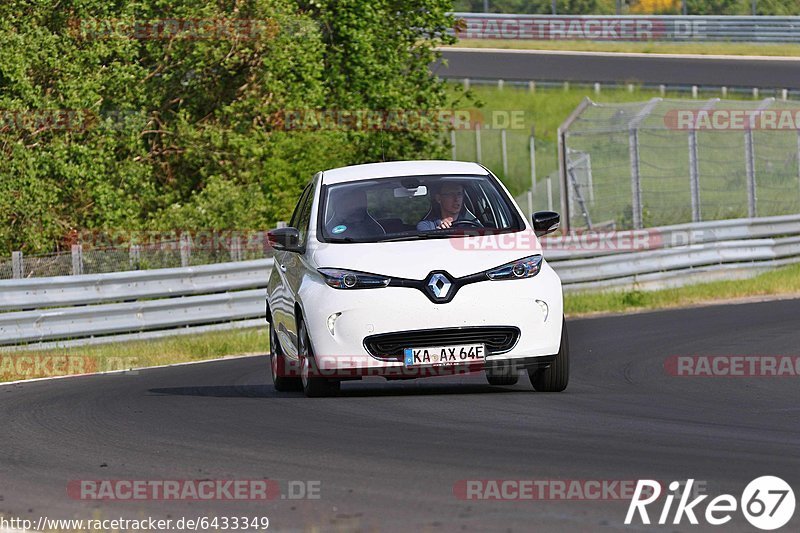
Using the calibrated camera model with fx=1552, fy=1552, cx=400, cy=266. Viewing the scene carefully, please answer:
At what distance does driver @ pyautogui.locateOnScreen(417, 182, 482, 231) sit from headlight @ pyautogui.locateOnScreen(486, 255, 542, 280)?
74cm

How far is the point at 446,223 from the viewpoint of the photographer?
36.8 ft

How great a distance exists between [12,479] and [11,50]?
17902 millimetres

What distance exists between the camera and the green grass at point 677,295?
21953mm

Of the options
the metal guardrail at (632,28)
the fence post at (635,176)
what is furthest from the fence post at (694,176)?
the metal guardrail at (632,28)

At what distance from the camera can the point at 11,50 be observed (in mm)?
24766

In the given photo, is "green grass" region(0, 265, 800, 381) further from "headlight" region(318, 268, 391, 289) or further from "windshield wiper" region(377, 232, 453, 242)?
"headlight" region(318, 268, 391, 289)

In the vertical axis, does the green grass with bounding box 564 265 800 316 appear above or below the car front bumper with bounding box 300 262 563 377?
below

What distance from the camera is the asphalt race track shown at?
662cm

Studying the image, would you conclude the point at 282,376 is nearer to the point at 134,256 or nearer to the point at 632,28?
the point at 134,256

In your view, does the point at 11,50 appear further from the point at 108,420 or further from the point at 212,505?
the point at 212,505

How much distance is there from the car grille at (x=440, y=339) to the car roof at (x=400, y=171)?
67.5 inches

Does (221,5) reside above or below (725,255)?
above

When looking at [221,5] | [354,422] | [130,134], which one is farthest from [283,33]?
[354,422]
